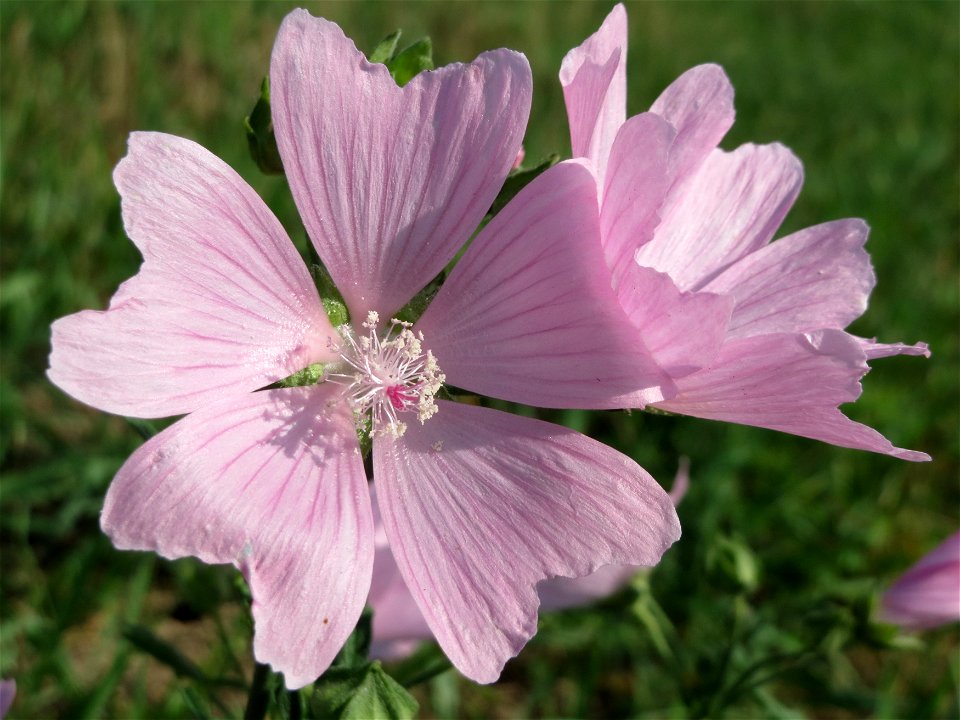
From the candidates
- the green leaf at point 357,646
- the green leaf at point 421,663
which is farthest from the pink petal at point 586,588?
the green leaf at point 357,646

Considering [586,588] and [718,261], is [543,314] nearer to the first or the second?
[718,261]

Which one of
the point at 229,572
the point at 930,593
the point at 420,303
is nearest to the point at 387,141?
the point at 420,303

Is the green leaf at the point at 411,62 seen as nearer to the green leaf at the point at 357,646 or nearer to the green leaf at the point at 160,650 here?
the green leaf at the point at 357,646

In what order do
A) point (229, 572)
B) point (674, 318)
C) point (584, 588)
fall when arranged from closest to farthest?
point (674, 318) → point (584, 588) → point (229, 572)

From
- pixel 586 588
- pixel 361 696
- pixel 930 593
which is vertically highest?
pixel 361 696

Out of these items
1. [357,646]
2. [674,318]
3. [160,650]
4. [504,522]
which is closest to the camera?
[674,318]

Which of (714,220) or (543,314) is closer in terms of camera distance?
(543,314)

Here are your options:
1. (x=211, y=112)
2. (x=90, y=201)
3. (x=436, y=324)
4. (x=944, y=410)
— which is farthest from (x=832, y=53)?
(x=436, y=324)

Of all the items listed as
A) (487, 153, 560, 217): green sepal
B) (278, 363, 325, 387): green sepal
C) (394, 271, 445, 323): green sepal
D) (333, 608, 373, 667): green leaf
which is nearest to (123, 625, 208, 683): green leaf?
(333, 608, 373, 667): green leaf

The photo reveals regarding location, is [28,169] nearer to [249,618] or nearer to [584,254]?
[249,618]
